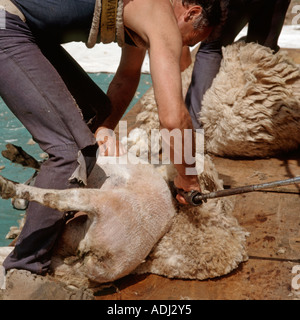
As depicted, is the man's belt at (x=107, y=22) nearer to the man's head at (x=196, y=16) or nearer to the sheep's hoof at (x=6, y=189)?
the man's head at (x=196, y=16)

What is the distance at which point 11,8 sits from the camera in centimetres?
188

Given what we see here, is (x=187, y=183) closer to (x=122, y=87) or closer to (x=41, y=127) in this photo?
(x=41, y=127)

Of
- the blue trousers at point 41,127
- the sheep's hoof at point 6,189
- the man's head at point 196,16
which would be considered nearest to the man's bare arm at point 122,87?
the man's head at point 196,16

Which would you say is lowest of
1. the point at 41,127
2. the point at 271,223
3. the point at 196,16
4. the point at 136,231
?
the point at 271,223

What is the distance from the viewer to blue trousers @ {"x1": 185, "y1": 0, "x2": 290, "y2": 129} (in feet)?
10.2

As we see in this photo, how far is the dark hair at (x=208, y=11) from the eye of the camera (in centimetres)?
195

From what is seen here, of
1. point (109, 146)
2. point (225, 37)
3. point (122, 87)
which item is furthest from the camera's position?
point (225, 37)

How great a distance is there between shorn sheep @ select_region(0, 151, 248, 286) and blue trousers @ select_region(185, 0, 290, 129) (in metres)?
1.12

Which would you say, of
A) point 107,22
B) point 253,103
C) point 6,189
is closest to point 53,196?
point 6,189

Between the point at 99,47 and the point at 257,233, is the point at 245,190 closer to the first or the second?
the point at 257,233

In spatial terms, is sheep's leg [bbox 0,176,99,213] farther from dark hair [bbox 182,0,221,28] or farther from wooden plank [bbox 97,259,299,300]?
dark hair [bbox 182,0,221,28]

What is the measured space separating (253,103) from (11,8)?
168 cm

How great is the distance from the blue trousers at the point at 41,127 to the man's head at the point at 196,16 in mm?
628

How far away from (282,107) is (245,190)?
3.96ft
